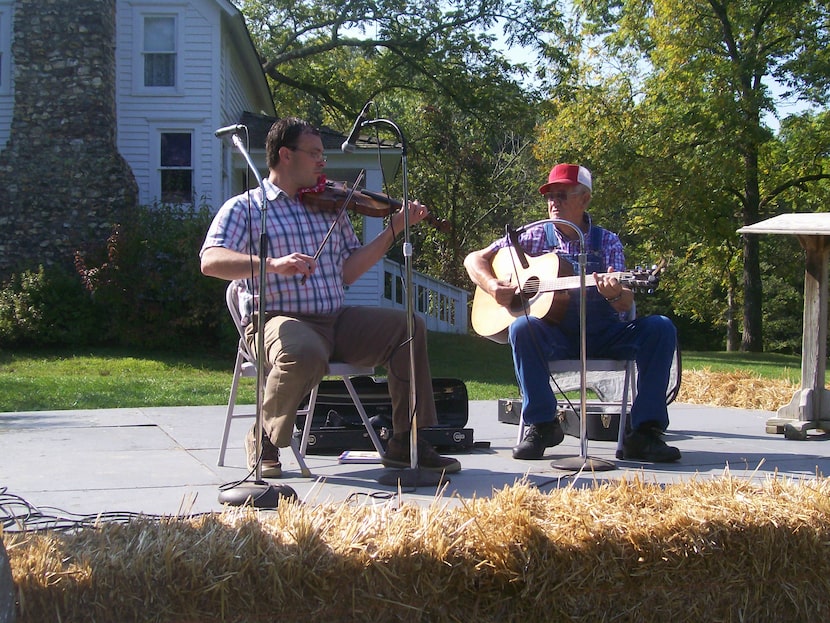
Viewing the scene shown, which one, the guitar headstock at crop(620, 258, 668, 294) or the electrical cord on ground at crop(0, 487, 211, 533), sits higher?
the guitar headstock at crop(620, 258, 668, 294)

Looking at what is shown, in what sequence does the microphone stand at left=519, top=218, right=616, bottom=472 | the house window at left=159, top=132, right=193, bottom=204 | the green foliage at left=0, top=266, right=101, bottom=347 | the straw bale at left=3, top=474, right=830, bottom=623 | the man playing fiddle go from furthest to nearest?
the house window at left=159, top=132, right=193, bottom=204 → the green foliage at left=0, top=266, right=101, bottom=347 → the microphone stand at left=519, top=218, right=616, bottom=472 → the man playing fiddle → the straw bale at left=3, top=474, right=830, bottom=623

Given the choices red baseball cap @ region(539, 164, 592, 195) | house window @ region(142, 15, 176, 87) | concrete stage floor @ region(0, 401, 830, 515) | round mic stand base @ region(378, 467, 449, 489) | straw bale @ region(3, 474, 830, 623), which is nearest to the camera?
straw bale @ region(3, 474, 830, 623)

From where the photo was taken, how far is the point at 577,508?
2.65 metres

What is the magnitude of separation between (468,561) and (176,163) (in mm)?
15493

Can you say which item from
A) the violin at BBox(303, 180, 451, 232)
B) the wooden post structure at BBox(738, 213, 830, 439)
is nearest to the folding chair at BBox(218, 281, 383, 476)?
the violin at BBox(303, 180, 451, 232)

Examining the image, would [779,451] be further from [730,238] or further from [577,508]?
[730,238]

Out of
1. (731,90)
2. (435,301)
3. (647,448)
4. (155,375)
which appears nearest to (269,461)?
(647,448)

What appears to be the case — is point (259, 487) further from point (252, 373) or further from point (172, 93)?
point (172, 93)

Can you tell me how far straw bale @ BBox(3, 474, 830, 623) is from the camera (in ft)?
7.31

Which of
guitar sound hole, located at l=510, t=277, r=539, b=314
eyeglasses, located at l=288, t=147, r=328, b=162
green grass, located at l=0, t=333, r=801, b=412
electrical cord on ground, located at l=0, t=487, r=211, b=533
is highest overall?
eyeglasses, located at l=288, t=147, r=328, b=162

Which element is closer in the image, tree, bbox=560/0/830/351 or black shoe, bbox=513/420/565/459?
black shoe, bbox=513/420/565/459

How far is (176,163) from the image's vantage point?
16.9 meters

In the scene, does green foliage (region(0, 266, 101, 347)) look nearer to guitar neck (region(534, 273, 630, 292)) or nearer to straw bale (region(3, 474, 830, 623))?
guitar neck (region(534, 273, 630, 292))

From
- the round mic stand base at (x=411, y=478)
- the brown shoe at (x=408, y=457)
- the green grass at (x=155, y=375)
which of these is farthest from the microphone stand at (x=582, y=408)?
the green grass at (x=155, y=375)
